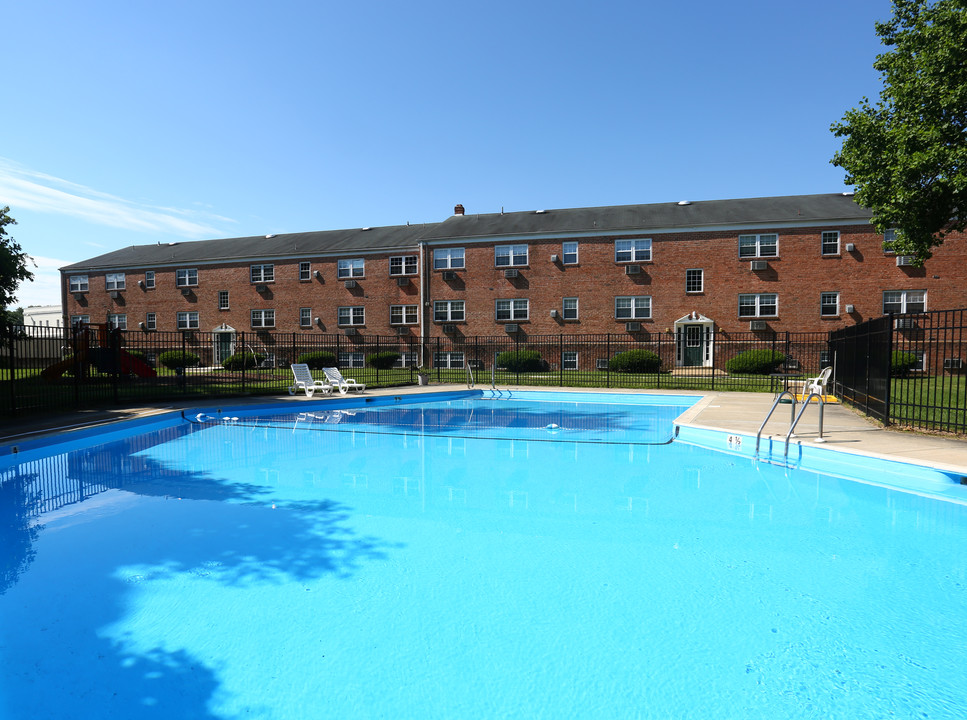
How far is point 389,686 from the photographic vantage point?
3.21 m

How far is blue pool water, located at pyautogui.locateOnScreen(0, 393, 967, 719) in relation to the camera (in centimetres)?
315

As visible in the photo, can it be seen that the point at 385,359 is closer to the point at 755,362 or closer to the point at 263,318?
the point at 263,318

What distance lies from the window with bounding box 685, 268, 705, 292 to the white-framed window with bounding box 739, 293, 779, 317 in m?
2.23

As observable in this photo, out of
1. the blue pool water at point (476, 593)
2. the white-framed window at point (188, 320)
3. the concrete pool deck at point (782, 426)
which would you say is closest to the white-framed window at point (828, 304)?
the concrete pool deck at point (782, 426)

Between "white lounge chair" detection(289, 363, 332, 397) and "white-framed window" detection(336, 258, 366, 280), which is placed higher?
"white-framed window" detection(336, 258, 366, 280)

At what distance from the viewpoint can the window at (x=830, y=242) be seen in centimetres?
2778

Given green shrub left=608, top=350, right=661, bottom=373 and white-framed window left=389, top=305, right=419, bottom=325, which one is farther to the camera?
white-framed window left=389, top=305, right=419, bottom=325

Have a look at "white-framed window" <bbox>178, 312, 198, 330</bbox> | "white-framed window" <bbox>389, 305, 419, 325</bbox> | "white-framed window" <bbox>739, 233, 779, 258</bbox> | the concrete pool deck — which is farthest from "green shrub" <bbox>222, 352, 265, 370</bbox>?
"white-framed window" <bbox>739, 233, 779, 258</bbox>

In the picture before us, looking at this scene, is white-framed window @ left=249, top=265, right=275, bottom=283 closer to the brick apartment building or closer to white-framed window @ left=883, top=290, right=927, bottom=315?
the brick apartment building

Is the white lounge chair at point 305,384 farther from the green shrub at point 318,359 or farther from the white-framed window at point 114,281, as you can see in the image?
the white-framed window at point 114,281

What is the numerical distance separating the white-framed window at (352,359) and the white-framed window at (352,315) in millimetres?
2068

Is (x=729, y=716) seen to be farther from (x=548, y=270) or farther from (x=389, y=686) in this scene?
(x=548, y=270)

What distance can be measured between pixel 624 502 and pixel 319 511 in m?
3.94

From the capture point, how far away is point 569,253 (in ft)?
102
